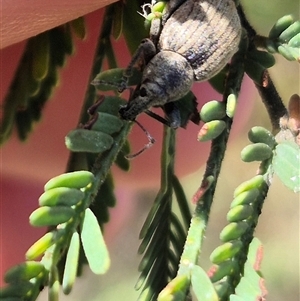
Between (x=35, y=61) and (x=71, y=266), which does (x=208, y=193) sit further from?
(x=35, y=61)

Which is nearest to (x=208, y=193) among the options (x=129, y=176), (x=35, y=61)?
(x=35, y=61)

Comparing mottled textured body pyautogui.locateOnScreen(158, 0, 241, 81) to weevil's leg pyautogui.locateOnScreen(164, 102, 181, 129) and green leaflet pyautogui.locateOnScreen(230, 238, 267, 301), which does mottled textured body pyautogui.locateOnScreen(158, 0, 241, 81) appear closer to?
weevil's leg pyautogui.locateOnScreen(164, 102, 181, 129)

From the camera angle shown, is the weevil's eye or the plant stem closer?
the plant stem

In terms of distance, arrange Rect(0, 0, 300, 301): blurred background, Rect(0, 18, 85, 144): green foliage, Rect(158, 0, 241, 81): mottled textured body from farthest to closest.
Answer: Rect(0, 0, 300, 301): blurred background → Rect(0, 18, 85, 144): green foliage → Rect(158, 0, 241, 81): mottled textured body

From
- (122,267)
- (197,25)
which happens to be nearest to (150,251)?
(197,25)

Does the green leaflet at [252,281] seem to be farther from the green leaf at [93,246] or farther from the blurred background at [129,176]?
the blurred background at [129,176]

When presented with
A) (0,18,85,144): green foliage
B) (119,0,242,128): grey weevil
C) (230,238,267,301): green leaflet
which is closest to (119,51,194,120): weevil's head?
(119,0,242,128): grey weevil

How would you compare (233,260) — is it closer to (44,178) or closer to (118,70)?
(118,70)
